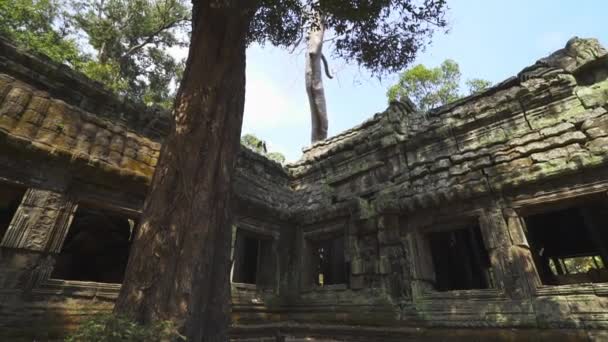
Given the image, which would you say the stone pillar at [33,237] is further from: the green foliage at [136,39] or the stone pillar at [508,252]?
the green foliage at [136,39]

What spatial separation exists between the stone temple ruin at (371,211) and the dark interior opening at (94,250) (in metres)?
0.04

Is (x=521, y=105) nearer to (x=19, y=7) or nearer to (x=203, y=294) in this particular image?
(x=203, y=294)

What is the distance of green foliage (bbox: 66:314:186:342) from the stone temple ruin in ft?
7.70

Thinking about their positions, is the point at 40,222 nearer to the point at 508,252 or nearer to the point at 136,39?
the point at 508,252

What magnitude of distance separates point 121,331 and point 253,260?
5.76 metres

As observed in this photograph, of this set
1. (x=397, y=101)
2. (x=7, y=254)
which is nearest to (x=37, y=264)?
(x=7, y=254)

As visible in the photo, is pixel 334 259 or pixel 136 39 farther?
pixel 136 39

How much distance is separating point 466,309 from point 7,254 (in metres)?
6.51

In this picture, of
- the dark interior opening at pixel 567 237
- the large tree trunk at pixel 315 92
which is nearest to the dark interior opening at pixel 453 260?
the dark interior opening at pixel 567 237

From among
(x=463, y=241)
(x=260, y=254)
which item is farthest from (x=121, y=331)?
(x=463, y=241)

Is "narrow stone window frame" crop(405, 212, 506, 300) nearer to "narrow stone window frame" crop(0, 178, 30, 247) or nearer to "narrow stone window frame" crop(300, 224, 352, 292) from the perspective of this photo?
"narrow stone window frame" crop(300, 224, 352, 292)

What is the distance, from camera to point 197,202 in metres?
2.98

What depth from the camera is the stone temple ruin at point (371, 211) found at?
4.11 metres

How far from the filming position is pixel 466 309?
187 inches
